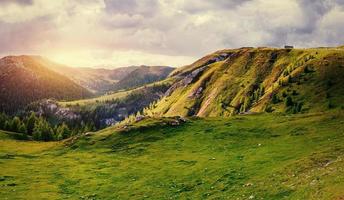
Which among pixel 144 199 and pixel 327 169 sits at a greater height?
pixel 327 169

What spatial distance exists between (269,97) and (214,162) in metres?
111

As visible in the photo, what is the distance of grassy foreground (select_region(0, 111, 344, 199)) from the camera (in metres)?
42.6

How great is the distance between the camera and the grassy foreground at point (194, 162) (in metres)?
42.6

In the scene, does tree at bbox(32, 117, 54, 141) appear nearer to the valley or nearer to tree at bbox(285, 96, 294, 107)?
the valley

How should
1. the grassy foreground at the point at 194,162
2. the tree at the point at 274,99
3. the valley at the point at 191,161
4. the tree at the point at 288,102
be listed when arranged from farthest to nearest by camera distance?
the tree at the point at 274,99 < the tree at the point at 288,102 < the valley at the point at 191,161 < the grassy foreground at the point at 194,162

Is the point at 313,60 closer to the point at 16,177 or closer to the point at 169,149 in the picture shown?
the point at 169,149

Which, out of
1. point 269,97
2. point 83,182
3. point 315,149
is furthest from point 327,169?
point 269,97

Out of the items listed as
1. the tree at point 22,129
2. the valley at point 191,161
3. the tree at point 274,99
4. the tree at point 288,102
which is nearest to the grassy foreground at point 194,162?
the valley at point 191,161

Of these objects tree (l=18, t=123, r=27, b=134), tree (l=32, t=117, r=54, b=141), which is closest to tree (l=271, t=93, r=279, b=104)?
tree (l=32, t=117, r=54, b=141)

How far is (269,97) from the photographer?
6403 inches

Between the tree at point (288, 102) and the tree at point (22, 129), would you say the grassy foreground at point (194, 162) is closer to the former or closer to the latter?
the tree at point (288, 102)

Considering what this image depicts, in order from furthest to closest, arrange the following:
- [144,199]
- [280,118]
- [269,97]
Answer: [269,97], [280,118], [144,199]

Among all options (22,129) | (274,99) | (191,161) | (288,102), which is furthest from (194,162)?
(22,129)

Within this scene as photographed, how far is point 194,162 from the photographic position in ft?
198
